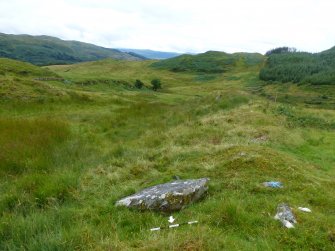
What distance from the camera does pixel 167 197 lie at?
7758mm

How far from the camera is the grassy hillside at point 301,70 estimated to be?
139 m

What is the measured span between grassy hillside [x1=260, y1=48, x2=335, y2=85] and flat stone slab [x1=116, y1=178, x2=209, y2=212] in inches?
5534

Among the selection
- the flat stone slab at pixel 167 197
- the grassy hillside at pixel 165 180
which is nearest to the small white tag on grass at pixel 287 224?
the grassy hillside at pixel 165 180

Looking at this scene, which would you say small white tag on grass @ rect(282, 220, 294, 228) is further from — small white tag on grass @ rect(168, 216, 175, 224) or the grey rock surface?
small white tag on grass @ rect(168, 216, 175, 224)

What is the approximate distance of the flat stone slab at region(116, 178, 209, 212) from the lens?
25.0 feet

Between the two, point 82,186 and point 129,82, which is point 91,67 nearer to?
point 129,82

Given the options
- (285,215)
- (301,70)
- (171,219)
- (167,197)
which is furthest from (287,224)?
(301,70)

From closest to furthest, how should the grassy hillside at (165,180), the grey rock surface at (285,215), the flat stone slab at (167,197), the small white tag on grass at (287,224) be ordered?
the grassy hillside at (165,180), the small white tag on grass at (287,224), the grey rock surface at (285,215), the flat stone slab at (167,197)

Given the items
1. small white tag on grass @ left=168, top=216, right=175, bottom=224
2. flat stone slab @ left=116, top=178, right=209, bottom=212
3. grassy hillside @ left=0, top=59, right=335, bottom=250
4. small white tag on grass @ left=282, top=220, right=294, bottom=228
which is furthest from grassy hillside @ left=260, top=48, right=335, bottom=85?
small white tag on grass @ left=168, top=216, right=175, bottom=224

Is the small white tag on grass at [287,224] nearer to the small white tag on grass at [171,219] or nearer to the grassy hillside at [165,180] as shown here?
the grassy hillside at [165,180]

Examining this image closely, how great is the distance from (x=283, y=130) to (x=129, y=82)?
69.2 meters

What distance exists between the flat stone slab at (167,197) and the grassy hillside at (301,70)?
140574mm

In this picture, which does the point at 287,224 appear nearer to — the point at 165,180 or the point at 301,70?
the point at 165,180

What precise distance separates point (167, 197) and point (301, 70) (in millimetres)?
158185
